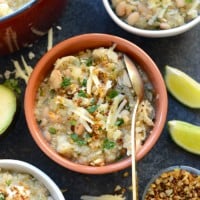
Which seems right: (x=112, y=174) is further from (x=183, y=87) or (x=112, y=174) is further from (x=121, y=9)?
(x=121, y=9)

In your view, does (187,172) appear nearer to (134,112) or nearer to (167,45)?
(134,112)

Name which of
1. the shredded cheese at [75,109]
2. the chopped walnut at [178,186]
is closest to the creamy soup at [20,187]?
the shredded cheese at [75,109]

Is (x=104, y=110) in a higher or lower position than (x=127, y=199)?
higher

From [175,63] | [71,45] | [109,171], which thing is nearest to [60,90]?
[71,45]

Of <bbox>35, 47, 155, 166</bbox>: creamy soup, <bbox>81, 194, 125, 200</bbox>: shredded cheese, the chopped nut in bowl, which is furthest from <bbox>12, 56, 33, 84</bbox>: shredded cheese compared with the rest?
the chopped nut in bowl

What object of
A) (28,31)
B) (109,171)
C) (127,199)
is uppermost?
(28,31)

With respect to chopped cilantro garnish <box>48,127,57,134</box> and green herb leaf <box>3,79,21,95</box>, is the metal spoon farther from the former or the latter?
green herb leaf <box>3,79,21,95</box>
